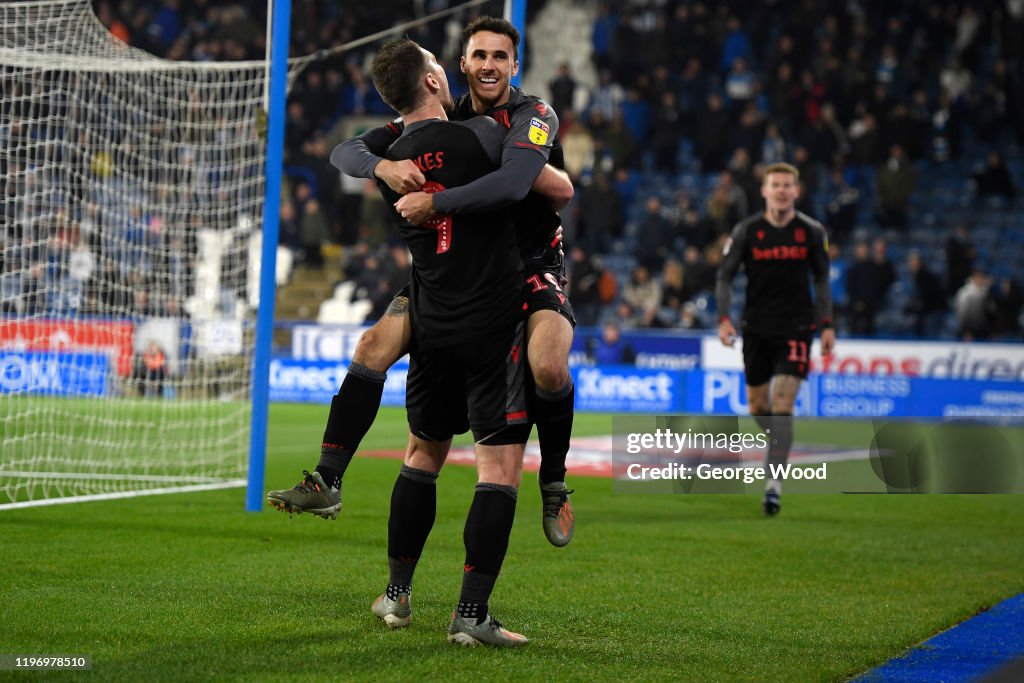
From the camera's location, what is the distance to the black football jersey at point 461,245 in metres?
4.58

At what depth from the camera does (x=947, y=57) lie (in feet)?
76.6

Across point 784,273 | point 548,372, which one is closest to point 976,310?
point 784,273

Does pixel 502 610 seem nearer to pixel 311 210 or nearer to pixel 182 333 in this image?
pixel 182 333

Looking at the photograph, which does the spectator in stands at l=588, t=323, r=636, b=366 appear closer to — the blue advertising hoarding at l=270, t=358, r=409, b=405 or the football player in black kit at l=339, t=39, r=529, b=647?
the blue advertising hoarding at l=270, t=358, r=409, b=405

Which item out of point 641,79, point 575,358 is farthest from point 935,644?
point 641,79

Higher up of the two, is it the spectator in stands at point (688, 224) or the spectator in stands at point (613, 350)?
the spectator in stands at point (688, 224)

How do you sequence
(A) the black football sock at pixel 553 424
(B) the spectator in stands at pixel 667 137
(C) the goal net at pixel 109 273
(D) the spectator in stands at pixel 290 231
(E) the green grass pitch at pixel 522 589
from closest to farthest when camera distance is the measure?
(E) the green grass pitch at pixel 522 589, (A) the black football sock at pixel 553 424, (C) the goal net at pixel 109 273, (B) the spectator in stands at pixel 667 137, (D) the spectator in stands at pixel 290 231

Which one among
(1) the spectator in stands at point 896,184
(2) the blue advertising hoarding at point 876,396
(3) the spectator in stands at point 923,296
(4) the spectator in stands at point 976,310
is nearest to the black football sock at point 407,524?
(2) the blue advertising hoarding at point 876,396

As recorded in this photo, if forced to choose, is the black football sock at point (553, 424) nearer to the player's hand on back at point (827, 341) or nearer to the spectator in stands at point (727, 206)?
the player's hand on back at point (827, 341)

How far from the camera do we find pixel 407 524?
16.1ft

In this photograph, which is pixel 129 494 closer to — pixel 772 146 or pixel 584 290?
pixel 584 290

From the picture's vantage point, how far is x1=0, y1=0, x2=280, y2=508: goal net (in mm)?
9523

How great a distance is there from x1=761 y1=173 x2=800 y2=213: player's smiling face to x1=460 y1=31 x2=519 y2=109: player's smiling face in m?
4.99

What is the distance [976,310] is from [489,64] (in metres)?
15.6
